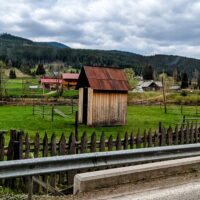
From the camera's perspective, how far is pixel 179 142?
1262 cm

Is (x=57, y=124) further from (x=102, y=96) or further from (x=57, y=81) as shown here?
(x=57, y=81)

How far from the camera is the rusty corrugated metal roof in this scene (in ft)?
98.7

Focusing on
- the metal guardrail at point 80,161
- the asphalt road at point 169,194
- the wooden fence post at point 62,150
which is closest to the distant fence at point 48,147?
the wooden fence post at point 62,150

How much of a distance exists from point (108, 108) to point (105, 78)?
7.93ft

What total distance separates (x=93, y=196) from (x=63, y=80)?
124m

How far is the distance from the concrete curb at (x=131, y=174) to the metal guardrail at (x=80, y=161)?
4.4 inches

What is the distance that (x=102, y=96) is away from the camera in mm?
30594

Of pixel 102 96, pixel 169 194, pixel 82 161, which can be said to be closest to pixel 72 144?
pixel 82 161

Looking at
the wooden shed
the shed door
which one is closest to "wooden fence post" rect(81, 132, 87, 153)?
the wooden shed

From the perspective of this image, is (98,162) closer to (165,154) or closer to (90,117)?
(165,154)

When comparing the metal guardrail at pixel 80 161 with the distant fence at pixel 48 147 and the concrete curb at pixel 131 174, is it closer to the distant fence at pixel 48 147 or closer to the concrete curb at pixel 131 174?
the concrete curb at pixel 131 174

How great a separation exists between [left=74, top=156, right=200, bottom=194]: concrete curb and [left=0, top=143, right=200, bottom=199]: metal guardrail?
111mm

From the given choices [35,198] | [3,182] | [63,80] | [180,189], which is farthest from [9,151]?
[63,80]

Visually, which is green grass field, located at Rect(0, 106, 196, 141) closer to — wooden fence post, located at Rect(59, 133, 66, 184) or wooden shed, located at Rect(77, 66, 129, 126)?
wooden shed, located at Rect(77, 66, 129, 126)
